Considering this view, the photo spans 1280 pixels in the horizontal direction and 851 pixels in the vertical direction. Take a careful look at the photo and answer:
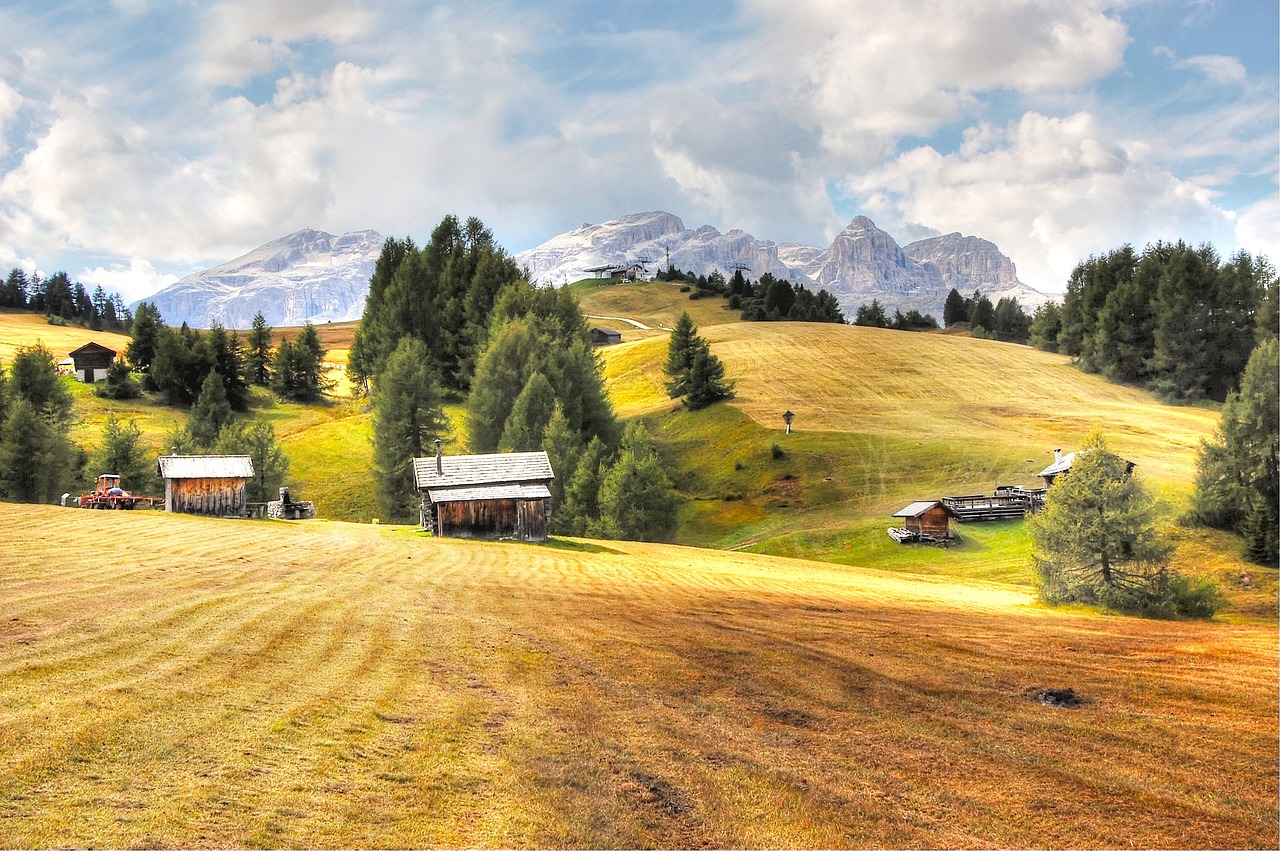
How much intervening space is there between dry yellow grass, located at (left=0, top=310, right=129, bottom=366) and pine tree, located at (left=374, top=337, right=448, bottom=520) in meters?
73.7

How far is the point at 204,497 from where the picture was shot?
4919 cm

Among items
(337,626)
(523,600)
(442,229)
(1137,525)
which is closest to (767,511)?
(1137,525)

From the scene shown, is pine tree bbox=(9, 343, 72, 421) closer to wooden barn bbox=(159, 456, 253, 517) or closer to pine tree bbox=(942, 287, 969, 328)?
wooden barn bbox=(159, 456, 253, 517)

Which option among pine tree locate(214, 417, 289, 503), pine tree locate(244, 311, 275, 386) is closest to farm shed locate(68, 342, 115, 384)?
pine tree locate(244, 311, 275, 386)

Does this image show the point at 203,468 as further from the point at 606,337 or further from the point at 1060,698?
the point at 606,337

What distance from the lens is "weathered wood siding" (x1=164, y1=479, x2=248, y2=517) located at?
1923 inches

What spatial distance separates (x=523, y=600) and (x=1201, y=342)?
107 metres

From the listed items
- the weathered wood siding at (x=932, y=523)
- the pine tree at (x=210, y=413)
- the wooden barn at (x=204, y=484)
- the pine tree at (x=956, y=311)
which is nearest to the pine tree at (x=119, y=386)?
the pine tree at (x=210, y=413)

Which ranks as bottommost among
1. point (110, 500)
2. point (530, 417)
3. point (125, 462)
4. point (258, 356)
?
point (110, 500)

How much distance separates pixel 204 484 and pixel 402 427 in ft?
66.4

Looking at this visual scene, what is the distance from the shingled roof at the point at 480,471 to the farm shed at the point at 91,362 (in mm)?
81062

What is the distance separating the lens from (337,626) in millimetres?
15938

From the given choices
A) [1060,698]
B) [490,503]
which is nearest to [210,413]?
[490,503]

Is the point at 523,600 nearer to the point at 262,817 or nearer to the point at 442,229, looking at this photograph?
the point at 262,817
